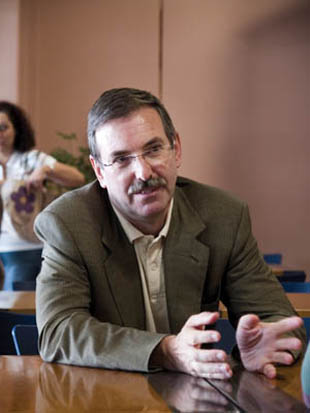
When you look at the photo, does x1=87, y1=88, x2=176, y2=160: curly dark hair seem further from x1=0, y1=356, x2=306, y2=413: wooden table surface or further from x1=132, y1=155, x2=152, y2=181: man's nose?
x1=0, y1=356, x2=306, y2=413: wooden table surface

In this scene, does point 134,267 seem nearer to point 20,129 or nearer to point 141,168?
point 141,168

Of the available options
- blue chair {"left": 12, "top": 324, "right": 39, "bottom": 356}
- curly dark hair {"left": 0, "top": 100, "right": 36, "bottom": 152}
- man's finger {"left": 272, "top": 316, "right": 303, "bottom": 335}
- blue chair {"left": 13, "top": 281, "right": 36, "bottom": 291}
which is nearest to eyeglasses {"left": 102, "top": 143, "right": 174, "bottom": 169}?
blue chair {"left": 12, "top": 324, "right": 39, "bottom": 356}

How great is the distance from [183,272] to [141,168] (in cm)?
36

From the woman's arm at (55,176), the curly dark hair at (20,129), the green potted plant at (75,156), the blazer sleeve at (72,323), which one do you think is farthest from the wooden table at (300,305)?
the green potted plant at (75,156)

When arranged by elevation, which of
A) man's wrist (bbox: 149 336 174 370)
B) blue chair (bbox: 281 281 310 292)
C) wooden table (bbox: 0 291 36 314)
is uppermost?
man's wrist (bbox: 149 336 174 370)

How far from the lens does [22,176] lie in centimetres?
458

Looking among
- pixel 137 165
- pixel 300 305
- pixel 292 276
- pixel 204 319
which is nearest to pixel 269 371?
pixel 204 319

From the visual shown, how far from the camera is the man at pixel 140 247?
6.97 ft

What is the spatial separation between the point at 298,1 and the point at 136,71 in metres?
2.09

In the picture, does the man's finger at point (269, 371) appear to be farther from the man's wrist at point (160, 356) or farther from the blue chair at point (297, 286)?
the blue chair at point (297, 286)

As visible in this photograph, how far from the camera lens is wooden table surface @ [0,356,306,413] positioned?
1412mm

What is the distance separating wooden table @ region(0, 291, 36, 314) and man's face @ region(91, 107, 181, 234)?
808 millimetres

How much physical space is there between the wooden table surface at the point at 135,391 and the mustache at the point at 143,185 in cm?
60

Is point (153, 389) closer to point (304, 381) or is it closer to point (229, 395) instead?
point (229, 395)
